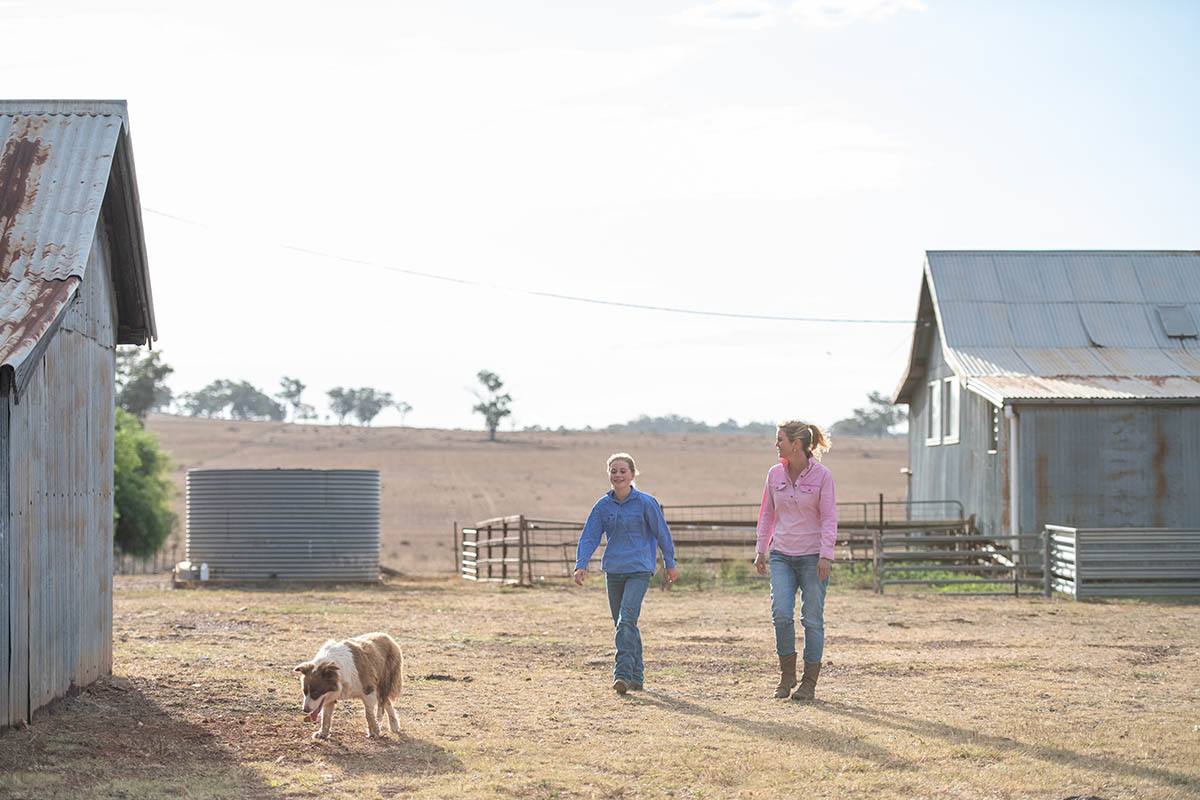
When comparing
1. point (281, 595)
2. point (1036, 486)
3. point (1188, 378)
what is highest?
point (1188, 378)

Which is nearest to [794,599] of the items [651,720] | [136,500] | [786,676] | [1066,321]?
[786,676]

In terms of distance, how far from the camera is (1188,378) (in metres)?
24.2

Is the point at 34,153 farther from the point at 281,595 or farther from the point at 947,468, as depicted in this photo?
the point at 947,468

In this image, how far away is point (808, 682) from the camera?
992 centimetres

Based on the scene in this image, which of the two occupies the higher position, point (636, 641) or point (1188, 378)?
point (1188, 378)

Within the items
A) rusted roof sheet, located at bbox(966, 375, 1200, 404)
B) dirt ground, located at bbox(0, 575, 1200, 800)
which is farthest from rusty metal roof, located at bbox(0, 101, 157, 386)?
rusted roof sheet, located at bbox(966, 375, 1200, 404)

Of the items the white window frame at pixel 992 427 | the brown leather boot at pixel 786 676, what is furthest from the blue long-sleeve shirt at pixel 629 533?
the white window frame at pixel 992 427

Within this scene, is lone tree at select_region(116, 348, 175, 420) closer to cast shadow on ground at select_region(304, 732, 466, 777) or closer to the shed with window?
the shed with window

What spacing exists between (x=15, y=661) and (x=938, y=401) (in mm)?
23711

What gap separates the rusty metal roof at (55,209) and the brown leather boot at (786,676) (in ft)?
18.2

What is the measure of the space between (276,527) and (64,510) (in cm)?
1618

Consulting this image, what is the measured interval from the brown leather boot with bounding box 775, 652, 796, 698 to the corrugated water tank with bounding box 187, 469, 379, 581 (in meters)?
16.9

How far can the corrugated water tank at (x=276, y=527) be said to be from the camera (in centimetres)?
2555

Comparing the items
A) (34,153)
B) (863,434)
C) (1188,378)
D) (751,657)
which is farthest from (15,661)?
(863,434)
